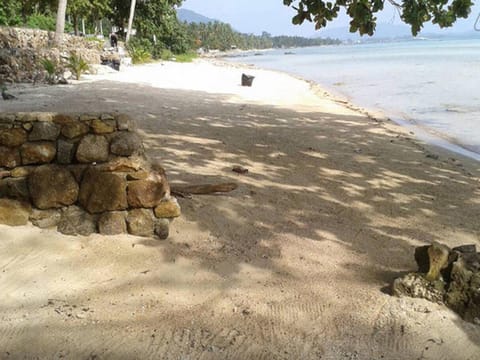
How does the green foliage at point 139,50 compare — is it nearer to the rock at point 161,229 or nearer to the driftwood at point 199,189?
the driftwood at point 199,189

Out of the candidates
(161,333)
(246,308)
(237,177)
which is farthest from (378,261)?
(237,177)

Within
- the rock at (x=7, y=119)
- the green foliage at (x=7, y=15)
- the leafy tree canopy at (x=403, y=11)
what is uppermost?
the green foliage at (x=7, y=15)

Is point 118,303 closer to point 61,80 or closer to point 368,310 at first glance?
point 368,310

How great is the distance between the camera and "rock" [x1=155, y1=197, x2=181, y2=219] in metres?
3.47

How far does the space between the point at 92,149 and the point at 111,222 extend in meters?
0.59

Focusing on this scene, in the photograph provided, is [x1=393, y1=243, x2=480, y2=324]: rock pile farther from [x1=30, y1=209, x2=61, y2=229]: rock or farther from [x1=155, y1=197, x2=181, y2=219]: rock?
[x1=30, y1=209, x2=61, y2=229]: rock

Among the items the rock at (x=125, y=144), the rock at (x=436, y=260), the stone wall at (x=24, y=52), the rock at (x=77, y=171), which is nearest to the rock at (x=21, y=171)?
the rock at (x=77, y=171)

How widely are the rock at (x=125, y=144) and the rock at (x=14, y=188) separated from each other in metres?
0.72

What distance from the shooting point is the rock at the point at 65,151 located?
3.29 meters

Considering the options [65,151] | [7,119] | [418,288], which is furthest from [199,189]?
[418,288]

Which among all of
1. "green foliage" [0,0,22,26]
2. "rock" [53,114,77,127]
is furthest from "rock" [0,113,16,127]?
"green foliage" [0,0,22,26]

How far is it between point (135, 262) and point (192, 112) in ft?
23.3

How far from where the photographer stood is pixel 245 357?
234cm

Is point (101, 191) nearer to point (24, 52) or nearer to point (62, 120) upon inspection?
point (62, 120)
